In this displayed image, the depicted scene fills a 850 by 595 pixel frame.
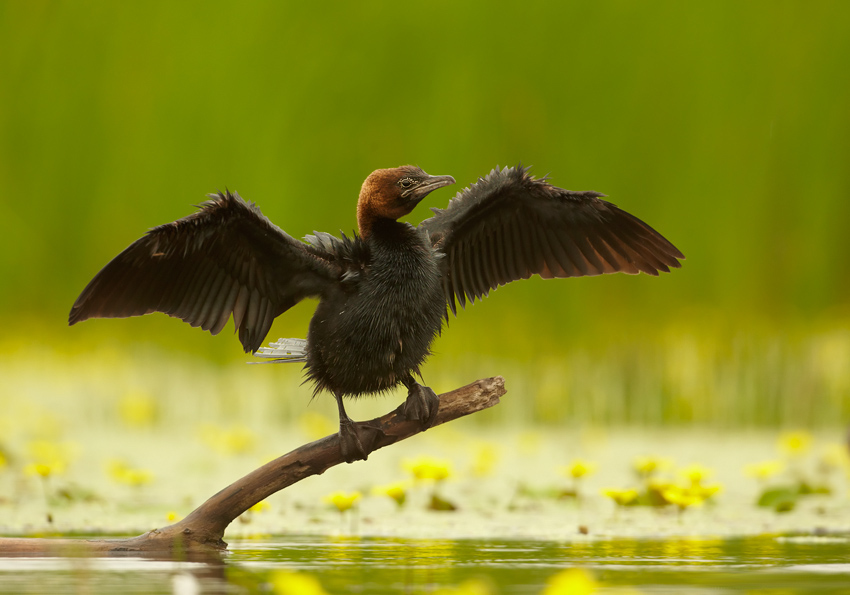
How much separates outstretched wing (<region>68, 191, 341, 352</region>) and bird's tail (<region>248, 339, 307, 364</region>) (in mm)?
75

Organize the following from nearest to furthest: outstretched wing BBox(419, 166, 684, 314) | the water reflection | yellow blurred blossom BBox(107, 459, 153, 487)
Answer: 1. the water reflection
2. outstretched wing BBox(419, 166, 684, 314)
3. yellow blurred blossom BBox(107, 459, 153, 487)

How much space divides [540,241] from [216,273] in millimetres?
1384

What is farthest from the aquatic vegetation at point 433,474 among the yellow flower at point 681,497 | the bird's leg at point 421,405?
the bird's leg at point 421,405

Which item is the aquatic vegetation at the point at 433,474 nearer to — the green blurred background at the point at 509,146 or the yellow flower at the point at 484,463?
the yellow flower at the point at 484,463

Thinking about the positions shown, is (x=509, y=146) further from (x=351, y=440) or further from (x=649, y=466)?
(x=351, y=440)


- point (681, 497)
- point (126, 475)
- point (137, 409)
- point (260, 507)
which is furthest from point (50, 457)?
point (681, 497)

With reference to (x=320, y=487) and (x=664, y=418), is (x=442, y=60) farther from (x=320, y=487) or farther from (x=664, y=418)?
(x=320, y=487)

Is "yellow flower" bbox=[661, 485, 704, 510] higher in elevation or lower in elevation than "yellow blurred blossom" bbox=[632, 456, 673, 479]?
lower

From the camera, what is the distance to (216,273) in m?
4.28

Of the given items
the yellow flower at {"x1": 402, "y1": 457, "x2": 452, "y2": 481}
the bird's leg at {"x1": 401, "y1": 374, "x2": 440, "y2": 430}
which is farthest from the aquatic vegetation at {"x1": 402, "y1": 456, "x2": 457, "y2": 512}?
the bird's leg at {"x1": 401, "y1": 374, "x2": 440, "y2": 430}

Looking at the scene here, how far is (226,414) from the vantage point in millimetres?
8555

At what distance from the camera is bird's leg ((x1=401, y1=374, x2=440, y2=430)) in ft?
13.5

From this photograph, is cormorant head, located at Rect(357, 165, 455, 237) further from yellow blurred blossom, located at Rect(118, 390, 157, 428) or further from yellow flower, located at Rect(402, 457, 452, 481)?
yellow blurred blossom, located at Rect(118, 390, 157, 428)

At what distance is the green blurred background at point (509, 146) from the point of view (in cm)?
885
